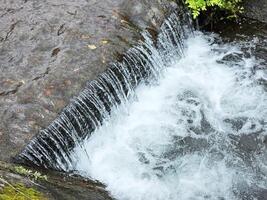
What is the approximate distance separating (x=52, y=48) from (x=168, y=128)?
227cm

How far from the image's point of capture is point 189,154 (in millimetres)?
6926

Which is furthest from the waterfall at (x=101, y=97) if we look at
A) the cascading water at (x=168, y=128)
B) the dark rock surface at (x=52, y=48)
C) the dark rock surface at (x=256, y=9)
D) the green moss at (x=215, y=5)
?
the dark rock surface at (x=256, y=9)

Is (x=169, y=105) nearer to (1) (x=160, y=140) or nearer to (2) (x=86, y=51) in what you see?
(1) (x=160, y=140)

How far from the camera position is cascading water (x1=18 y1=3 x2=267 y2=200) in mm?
6391

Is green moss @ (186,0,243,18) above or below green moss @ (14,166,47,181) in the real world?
above

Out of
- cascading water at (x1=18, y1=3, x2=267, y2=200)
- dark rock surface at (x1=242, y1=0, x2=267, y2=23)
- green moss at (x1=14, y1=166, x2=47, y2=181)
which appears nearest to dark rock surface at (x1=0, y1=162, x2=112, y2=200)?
green moss at (x1=14, y1=166, x2=47, y2=181)

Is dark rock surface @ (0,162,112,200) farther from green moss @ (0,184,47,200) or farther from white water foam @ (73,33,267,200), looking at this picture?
white water foam @ (73,33,267,200)

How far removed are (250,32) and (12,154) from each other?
18.4ft

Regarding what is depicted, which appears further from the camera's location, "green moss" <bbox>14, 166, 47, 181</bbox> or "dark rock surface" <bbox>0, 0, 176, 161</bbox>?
"dark rock surface" <bbox>0, 0, 176, 161</bbox>

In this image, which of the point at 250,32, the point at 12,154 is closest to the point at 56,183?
the point at 12,154

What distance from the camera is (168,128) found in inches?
290

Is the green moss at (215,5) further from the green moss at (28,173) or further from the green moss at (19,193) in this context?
the green moss at (19,193)

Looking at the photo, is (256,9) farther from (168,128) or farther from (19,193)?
(19,193)

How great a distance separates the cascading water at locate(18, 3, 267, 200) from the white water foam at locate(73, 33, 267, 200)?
0.05 feet
